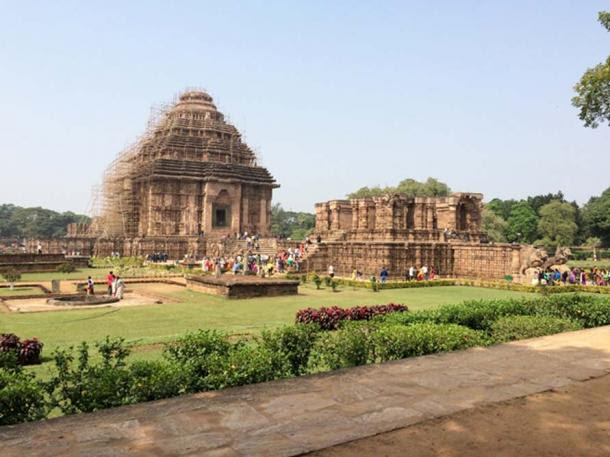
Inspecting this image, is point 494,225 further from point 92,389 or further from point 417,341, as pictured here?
point 92,389

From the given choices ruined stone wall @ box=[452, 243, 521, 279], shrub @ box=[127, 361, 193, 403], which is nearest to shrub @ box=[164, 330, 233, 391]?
shrub @ box=[127, 361, 193, 403]

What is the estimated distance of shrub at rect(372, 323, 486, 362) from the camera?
24.9 ft

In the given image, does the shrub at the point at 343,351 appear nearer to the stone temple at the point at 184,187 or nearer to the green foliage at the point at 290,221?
the stone temple at the point at 184,187

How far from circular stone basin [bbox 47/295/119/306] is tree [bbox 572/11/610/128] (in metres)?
19.3

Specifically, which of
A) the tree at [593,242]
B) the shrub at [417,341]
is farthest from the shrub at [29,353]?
the tree at [593,242]

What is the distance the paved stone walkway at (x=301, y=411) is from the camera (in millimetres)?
4164

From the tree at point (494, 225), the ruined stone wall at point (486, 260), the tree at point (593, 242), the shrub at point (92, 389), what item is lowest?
the shrub at point (92, 389)

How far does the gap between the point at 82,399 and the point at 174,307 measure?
385 inches

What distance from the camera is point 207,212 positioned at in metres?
48.3

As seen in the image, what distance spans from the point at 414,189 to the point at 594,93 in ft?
125

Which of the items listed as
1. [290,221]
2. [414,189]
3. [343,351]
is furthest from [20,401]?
[290,221]

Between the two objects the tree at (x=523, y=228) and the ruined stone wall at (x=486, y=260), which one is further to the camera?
the tree at (x=523, y=228)

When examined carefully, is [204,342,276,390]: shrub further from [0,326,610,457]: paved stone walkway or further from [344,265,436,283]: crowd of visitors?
[344,265,436,283]: crowd of visitors

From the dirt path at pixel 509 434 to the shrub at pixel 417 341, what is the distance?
2.26m
